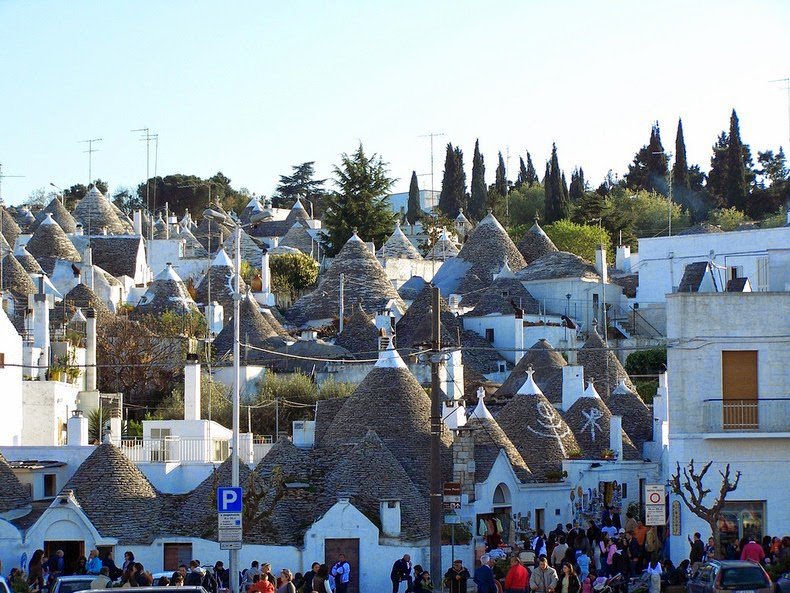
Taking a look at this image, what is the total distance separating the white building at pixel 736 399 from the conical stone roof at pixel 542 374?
79.7 ft

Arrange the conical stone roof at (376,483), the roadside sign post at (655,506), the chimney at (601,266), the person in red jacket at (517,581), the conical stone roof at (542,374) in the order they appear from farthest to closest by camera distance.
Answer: the chimney at (601,266) < the conical stone roof at (542,374) < the conical stone roof at (376,483) < the roadside sign post at (655,506) < the person in red jacket at (517,581)

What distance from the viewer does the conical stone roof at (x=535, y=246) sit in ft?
329

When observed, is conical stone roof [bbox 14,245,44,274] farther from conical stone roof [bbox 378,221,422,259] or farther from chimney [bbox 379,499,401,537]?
chimney [bbox 379,499,401,537]

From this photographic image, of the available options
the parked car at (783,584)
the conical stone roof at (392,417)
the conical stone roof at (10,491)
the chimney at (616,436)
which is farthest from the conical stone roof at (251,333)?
the parked car at (783,584)

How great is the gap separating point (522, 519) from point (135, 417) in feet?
86.1

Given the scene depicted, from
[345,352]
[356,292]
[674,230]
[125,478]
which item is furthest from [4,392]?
[674,230]

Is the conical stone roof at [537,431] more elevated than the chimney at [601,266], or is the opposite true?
the chimney at [601,266]

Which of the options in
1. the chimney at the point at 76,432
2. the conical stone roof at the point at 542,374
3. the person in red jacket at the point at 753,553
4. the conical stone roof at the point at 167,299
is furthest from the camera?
the conical stone roof at the point at 167,299

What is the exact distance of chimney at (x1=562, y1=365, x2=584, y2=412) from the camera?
57.1 m

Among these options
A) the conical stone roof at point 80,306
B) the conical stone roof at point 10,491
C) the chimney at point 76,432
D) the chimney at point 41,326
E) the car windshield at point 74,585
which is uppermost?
the conical stone roof at point 80,306

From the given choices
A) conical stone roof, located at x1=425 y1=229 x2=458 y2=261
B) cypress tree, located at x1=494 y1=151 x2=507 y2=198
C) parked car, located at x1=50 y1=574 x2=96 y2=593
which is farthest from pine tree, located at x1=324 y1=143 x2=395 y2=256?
parked car, located at x1=50 y1=574 x2=96 y2=593

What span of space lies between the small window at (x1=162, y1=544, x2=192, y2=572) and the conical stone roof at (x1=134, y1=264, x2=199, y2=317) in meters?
40.1

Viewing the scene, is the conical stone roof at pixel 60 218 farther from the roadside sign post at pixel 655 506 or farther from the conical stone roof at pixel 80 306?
the roadside sign post at pixel 655 506

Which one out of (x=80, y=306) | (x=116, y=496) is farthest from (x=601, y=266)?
(x=116, y=496)
